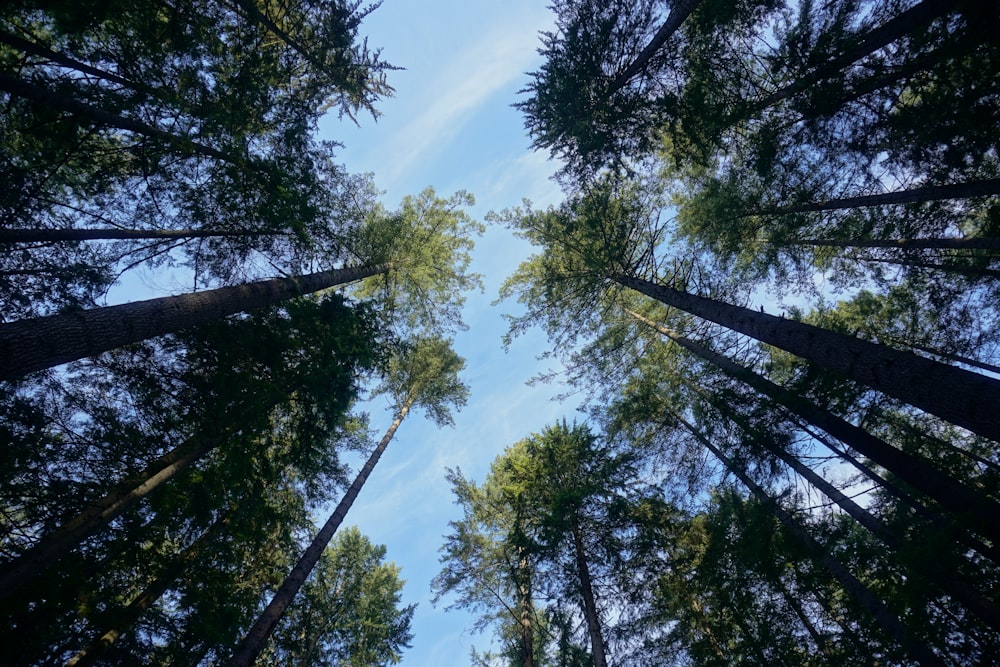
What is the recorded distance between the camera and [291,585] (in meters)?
7.47

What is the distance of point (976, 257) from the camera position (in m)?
9.00

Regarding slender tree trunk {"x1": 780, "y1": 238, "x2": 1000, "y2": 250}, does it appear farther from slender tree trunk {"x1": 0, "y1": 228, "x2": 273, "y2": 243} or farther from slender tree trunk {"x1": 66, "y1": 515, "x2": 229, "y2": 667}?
slender tree trunk {"x1": 66, "y1": 515, "x2": 229, "y2": 667}

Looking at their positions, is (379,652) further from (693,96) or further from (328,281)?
(693,96)

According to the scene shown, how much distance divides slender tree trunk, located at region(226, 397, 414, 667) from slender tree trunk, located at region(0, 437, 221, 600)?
110 inches

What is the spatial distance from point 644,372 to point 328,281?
9957 mm

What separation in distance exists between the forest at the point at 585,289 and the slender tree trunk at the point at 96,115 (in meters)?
0.05

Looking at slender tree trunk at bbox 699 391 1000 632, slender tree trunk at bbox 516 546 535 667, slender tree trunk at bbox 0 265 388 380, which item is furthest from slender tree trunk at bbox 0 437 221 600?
slender tree trunk at bbox 699 391 1000 632

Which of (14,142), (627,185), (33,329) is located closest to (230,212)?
(14,142)

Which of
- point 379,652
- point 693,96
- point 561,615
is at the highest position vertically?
point 693,96

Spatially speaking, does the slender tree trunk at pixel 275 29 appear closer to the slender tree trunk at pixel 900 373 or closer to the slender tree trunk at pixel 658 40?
the slender tree trunk at pixel 658 40

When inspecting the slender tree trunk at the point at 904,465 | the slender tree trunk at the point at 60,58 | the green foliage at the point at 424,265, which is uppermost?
the green foliage at the point at 424,265

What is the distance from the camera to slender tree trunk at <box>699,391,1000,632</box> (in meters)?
5.13

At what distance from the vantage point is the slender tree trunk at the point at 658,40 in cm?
738

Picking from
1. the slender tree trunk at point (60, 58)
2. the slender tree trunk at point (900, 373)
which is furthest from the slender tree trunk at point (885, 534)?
the slender tree trunk at point (60, 58)
